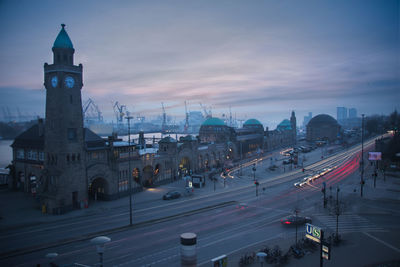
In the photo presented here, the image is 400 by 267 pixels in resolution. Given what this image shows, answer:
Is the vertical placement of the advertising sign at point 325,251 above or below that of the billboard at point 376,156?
below

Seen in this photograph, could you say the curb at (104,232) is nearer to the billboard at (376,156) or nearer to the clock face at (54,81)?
the clock face at (54,81)

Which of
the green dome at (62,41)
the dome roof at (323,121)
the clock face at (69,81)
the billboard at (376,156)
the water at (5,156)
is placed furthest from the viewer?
the dome roof at (323,121)

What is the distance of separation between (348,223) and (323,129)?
6257 inches

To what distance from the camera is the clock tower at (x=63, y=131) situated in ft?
139

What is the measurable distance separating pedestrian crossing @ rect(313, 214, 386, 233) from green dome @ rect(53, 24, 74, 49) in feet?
153

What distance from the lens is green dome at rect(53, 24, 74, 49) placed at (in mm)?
42656

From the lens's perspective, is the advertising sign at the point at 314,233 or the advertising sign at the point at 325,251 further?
the advertising sign at the point at 314,233

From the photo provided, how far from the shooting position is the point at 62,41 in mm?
42781

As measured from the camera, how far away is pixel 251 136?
418 feet

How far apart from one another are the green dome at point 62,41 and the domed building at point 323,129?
17052 cm

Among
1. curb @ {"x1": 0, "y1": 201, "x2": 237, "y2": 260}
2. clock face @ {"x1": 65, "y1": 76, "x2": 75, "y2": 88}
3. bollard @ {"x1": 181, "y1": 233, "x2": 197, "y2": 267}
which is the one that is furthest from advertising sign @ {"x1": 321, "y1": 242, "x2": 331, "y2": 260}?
clock face @ {"x1": 65, "y1": 76, "x2": 75, "y2": 88}

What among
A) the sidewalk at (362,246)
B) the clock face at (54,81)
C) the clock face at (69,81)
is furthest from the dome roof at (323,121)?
the clock face at (54,81)

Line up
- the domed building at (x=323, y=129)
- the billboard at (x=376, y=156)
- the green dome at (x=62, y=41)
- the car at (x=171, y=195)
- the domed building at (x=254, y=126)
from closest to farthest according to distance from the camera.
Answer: the green dome at (x=62, y=41)
the car at (x=171, y=195)
the billboard at (x=376, y=156)
the domed building at (x=254, y=126)
the domed building at (x=323, y=129)

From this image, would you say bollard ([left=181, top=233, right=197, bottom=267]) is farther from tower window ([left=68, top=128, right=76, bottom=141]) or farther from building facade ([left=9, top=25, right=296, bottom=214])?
tower window ([left=68, top=128, right=76, bottom=141])
